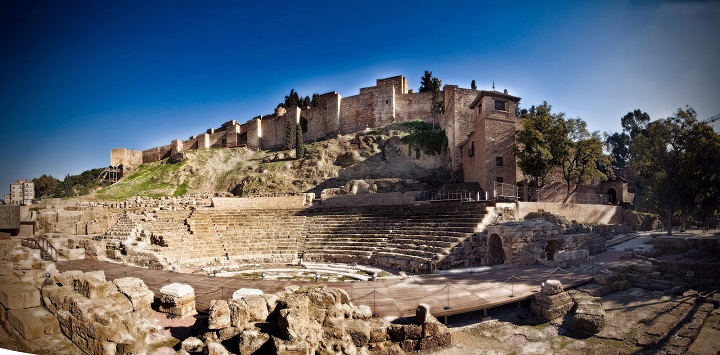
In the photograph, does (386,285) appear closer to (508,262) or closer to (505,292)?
(505,292)

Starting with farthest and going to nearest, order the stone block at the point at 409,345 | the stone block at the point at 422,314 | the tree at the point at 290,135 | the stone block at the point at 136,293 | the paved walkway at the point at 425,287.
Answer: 1. the tree at the point at 290,135
2. the paved walkway at the point at 425,287
3. the stone block at the point at 136,293
4. the stone block at the point at 422,314
5. the stone block at the point at 409,345

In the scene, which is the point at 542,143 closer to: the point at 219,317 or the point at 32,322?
the point at 219,317

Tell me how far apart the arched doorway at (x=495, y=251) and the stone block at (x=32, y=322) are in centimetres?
1245

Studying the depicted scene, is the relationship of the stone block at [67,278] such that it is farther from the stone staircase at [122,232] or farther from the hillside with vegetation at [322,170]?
the hillside with vegetation at [322,170]

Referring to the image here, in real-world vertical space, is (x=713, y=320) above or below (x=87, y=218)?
below

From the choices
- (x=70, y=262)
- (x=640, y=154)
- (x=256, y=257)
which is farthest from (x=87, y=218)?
(x=640, y=154)

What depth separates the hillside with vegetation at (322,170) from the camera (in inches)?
1271

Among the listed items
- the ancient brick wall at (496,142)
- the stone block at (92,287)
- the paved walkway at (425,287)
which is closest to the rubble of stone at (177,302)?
the paved walkway at (425,287)

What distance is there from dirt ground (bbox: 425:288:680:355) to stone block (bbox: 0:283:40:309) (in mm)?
6582

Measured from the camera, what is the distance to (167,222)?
19.3 meters

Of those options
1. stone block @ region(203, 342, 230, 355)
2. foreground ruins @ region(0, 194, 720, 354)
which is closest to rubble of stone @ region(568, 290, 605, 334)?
foreground ruins @ region(0, 194, 720, 354)

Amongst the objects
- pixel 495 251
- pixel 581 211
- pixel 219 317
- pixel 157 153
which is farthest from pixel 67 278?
pixel 157 153

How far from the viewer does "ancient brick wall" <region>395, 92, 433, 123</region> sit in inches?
1555

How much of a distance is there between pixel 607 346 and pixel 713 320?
2.47 metres
